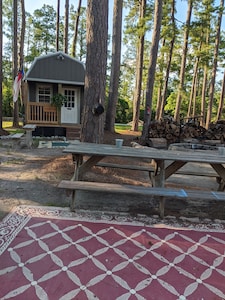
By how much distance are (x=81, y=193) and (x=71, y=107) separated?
8360 millimetres

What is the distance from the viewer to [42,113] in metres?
10.9

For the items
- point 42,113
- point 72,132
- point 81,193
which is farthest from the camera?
point 42,113

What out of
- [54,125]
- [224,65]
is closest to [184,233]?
[54,125]

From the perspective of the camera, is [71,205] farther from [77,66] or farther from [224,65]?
[224,65]

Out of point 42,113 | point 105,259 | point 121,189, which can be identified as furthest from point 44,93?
point 105,259

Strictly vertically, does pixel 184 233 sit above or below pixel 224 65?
below

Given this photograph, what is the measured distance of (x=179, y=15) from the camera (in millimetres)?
14828

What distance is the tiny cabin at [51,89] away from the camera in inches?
420

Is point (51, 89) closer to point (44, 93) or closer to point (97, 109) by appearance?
point (44, 93)

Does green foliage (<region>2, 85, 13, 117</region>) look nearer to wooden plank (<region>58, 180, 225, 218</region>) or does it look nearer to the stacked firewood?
the stacked firewood

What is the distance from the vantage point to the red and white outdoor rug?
1.75m

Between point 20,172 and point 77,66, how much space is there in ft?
25.1

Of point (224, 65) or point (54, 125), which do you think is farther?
point (224, 65)

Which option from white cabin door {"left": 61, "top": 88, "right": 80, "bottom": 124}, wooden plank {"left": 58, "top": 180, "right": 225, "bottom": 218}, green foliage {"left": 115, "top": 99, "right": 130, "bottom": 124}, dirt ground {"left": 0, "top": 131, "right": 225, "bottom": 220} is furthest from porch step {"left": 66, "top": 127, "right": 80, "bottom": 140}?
green foliage {"left": 115, "top": 99, "right": 130, "bottom": 124}
